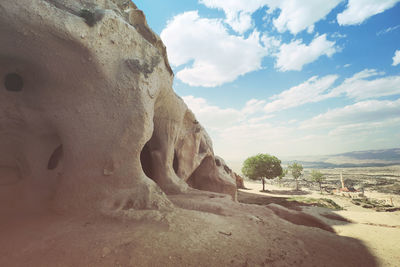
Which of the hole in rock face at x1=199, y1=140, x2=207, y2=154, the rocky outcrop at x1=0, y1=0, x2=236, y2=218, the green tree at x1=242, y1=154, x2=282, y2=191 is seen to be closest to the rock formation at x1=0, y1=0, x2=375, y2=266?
the rocky outcrop at x1=0, y1=0, x2=236, y2=218

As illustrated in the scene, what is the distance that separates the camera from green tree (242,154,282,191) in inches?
1146

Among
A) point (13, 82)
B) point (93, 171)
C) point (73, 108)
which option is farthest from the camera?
point (13, 82)

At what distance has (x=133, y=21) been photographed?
286 inches

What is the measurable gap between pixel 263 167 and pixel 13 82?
2909cm

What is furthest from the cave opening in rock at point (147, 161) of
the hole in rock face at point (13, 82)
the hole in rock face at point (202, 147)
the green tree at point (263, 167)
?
the green tree at point (263, 167)

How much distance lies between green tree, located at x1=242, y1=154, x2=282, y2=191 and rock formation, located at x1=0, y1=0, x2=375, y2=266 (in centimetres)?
2321

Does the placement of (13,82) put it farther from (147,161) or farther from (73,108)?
(147,161)

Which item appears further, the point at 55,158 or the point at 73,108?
the point at 55,158

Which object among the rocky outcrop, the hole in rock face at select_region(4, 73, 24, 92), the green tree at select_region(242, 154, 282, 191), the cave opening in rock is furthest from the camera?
the green tree at select_region(242, 154, 282, 191)

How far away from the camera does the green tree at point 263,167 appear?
2911 centimetres

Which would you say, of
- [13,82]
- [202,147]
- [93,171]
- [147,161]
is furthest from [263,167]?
[13,82]

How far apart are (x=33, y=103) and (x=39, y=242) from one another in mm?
4457

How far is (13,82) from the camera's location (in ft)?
18.7

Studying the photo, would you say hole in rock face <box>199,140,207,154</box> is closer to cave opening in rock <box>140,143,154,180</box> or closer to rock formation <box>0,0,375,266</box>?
cave opening in rock <box>140,143,154,180</box>
